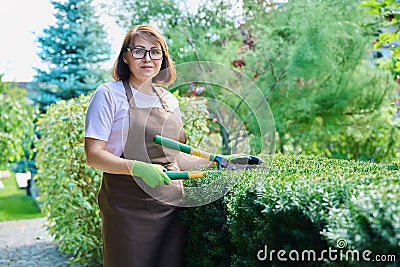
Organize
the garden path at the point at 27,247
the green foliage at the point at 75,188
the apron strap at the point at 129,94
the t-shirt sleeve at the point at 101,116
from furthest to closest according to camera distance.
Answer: the garden path at the point at 27,247 < the green foliage at the point at 75,188 < the apron strap at the point at 129,94 < the t-shirt sleeve at the point at 101,116

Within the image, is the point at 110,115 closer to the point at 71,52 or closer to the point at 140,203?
the point at 140,203

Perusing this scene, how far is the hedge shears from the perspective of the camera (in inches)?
95.2

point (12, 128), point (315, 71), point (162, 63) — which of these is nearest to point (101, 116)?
point (162, 63)

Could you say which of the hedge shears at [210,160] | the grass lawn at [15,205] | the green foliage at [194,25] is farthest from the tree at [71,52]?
the hedge shears at [210,160]

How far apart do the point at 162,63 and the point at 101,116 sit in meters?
0.47

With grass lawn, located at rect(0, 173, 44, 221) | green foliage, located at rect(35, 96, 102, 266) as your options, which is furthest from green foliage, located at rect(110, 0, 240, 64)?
grass lawn, located at rect(0, 173, 44, 221)

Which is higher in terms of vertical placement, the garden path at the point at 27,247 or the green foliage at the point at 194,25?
the green foliage at the point at 194,25

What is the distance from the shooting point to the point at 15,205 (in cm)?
923

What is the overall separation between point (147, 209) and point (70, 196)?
2.51 metres

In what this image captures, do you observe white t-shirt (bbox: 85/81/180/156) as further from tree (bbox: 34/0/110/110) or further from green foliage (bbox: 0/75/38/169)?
tree (bbox: 34/0/110/110)

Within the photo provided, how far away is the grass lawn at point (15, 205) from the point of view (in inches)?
334

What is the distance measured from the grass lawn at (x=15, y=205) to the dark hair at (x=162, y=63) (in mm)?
6016

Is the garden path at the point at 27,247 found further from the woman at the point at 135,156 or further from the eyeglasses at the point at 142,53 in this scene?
the eyeglasses at the point at 142,53

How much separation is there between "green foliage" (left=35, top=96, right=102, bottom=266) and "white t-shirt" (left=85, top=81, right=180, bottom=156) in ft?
7.74
